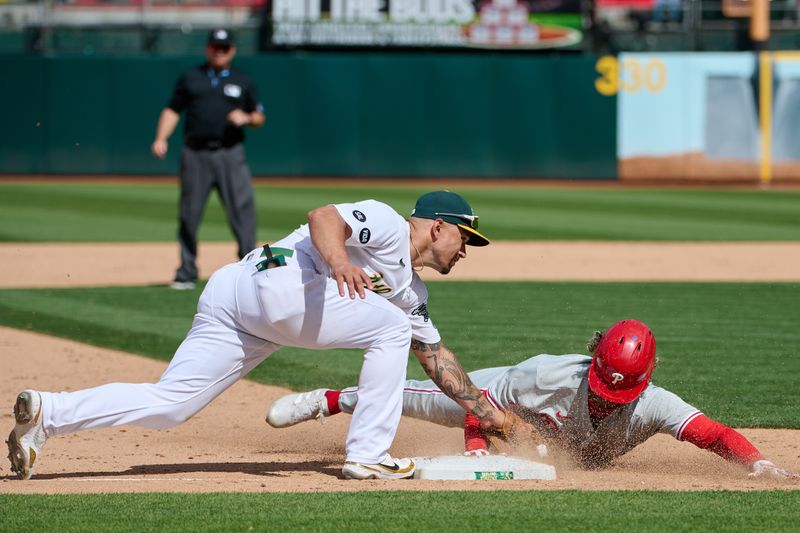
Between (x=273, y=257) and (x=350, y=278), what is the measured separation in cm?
37

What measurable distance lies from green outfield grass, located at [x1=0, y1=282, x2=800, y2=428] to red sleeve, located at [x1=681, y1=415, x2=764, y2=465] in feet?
4.16

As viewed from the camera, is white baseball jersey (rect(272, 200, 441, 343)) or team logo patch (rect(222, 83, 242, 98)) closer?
white baseball jersey (rect(272, 200, 441, 343))

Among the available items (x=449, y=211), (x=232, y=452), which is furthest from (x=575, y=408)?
(x=232, y=452)

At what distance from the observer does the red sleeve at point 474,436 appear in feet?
16.5

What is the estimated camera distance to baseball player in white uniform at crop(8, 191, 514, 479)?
4359mm

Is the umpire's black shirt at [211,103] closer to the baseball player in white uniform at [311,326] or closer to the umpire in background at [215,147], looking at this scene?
the umpire in background at [215,147]

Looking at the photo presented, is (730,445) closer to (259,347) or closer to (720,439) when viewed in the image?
(720,439)

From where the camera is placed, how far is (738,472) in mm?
4930

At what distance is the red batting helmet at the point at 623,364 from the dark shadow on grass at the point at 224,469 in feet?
3.48

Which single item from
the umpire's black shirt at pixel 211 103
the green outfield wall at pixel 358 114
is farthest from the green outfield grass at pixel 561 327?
the green outfield wall at pixel 358 114

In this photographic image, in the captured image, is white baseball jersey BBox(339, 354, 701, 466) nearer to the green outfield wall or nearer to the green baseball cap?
the green baseball cap

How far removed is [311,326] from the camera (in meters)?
4.40

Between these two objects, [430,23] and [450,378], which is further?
[430,23]

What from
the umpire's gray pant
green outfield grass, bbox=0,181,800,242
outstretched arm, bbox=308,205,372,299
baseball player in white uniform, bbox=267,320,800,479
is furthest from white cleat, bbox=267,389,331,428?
green outfield grass, bbox=0,181,800,242
